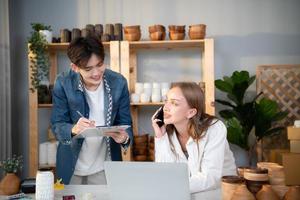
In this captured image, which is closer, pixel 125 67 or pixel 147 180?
pixel 147 180

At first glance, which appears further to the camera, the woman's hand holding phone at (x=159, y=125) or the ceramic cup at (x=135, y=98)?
the ceramic cup at (x=135, y=98)

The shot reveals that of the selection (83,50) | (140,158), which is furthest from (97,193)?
(140,158)

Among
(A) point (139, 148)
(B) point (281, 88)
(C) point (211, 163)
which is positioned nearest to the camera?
(C) point (211, 163)

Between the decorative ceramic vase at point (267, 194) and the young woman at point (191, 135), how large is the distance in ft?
1.62

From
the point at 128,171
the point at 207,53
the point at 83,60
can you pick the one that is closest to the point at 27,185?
the point at 128,171

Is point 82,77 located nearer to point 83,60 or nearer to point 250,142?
point 83,60

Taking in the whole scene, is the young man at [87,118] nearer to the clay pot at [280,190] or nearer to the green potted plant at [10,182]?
the green potted plant at [10,182]

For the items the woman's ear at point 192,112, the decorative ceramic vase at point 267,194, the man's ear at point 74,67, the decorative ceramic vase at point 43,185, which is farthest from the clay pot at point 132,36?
the decorative ceramic vase at point 267,194

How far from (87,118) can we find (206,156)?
0.65 metres

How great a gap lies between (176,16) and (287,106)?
134 centimetres

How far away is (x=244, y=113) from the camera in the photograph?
309 cm

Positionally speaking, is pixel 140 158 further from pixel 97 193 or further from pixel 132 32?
pixel 97 193

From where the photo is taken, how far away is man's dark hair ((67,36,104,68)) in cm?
171

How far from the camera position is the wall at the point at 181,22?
3377 millimetres
